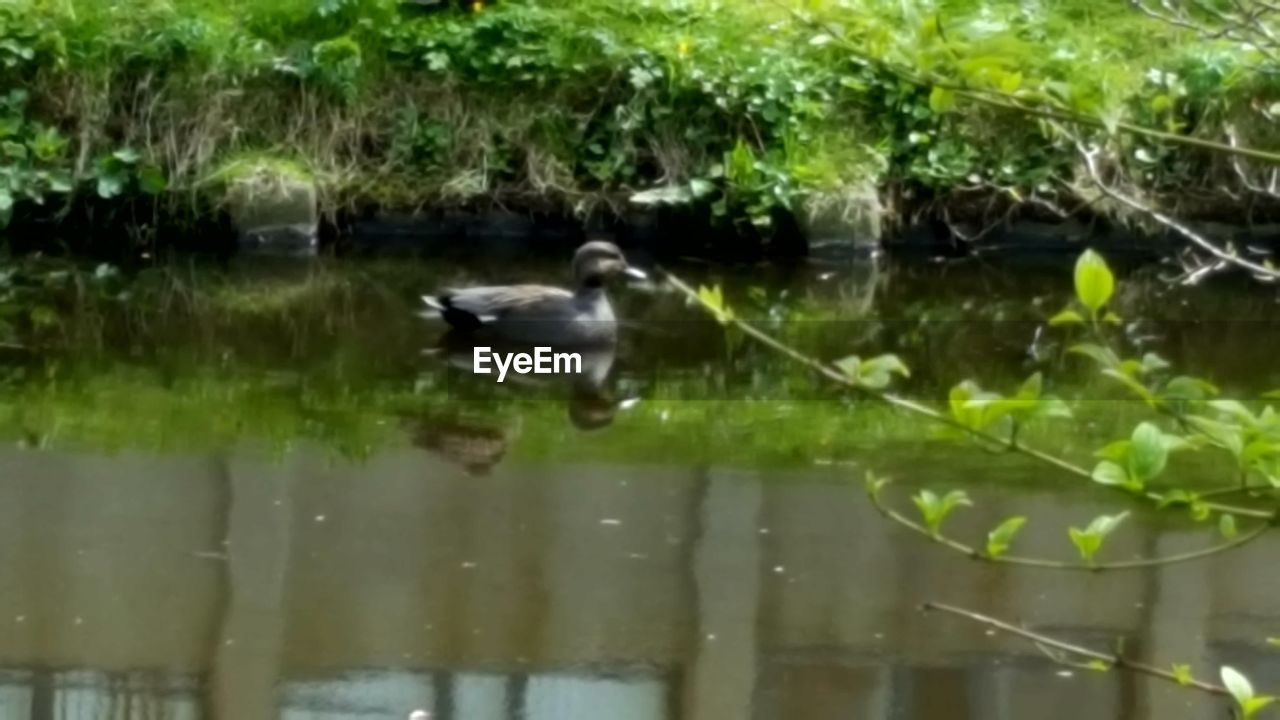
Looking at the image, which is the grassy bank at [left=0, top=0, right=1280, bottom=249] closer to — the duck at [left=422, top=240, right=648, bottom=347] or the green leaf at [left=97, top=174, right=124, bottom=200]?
the green leaf at [left=97, top=174, right=124, bottom=200]

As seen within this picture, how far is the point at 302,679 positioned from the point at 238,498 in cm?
141

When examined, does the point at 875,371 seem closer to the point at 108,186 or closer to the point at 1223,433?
the point at 1223,433

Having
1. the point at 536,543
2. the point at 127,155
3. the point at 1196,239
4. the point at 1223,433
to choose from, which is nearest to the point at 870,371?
the point at 1223,433

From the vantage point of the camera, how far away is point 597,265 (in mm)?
8570

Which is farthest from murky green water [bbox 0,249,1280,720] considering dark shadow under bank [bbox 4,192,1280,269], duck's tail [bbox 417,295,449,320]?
dark shadow under bank [bbox 4,192,1280,269]

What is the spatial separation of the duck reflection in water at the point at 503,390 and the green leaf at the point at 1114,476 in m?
4.52

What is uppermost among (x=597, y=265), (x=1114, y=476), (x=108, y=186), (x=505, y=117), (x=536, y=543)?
(x=1114, y=476)

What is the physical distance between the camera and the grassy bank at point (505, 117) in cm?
1050

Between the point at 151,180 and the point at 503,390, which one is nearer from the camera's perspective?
the point at 503,390

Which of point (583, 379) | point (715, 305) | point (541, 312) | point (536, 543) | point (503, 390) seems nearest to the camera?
point (715, 305)

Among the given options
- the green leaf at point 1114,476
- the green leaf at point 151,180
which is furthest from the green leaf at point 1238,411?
the green leaf at point 151,180

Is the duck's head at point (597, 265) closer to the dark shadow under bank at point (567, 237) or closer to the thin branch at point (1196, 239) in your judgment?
the dark shadow under bank at point (567, 237)

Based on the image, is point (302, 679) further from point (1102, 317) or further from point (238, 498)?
point (1102, 317)

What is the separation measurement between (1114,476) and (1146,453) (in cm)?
4
